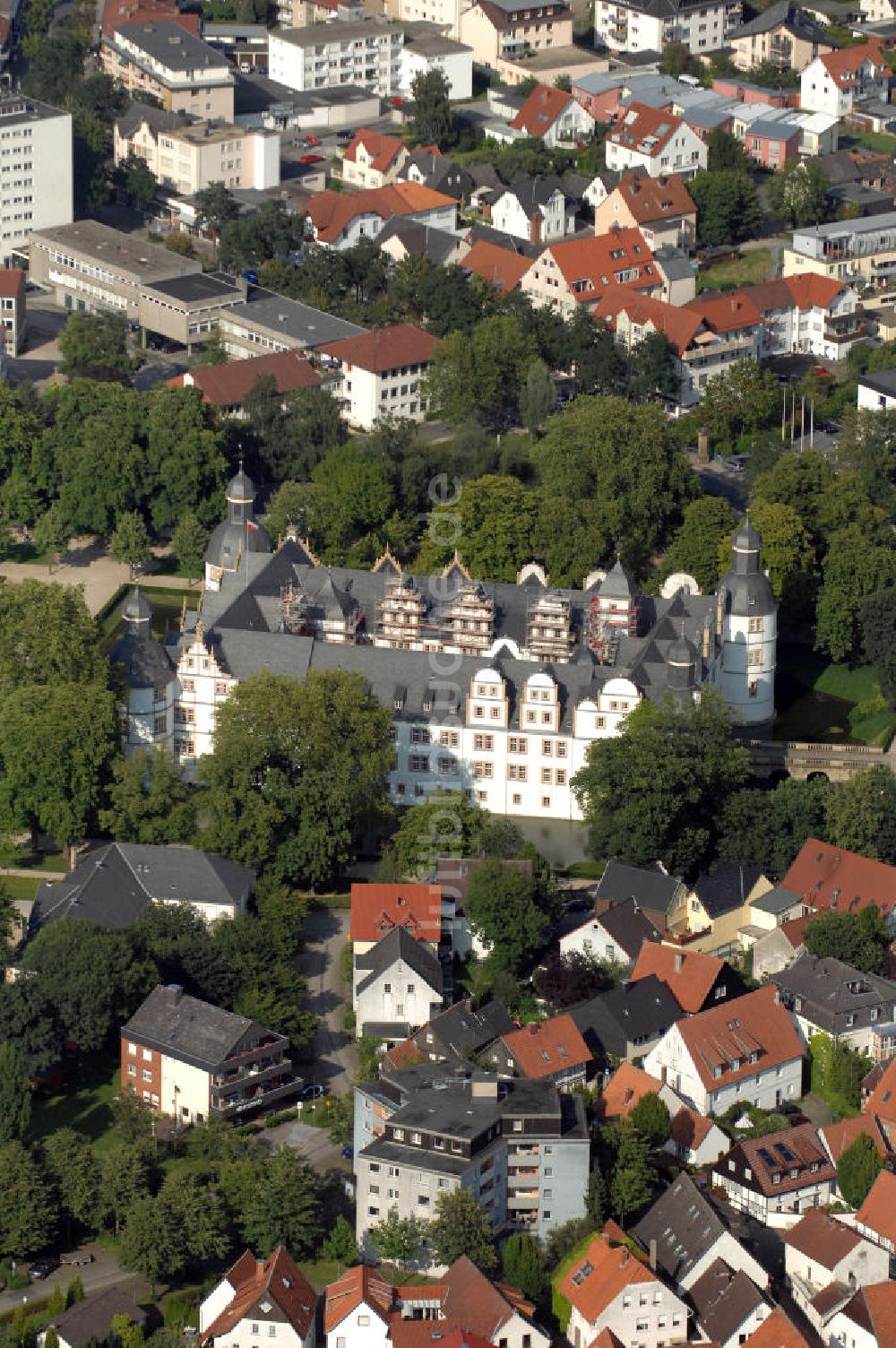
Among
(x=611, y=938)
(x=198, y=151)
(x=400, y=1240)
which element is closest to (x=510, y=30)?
(x=198, y=151)

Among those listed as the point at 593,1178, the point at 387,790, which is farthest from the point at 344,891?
the point at 593,1178

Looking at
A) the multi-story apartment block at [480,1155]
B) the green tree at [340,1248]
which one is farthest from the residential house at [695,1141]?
the green tree at [340,1248]

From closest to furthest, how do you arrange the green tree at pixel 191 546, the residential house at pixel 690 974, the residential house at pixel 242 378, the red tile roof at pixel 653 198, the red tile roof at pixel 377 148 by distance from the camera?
the residential house at pixel 690 974 → the green tree at pixel 191 546 → the residential house at pixel 242 378 → the red tile roof at pixel 653 198 → the red tile roof at pixel 377 148

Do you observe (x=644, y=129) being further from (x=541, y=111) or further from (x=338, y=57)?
(x=338, y=57)

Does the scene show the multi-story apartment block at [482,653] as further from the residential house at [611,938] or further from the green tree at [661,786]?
the residential house at [611,938]

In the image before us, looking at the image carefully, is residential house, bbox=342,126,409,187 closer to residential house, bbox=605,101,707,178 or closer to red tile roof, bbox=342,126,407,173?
red tile roof, bbox=342,126,407,173

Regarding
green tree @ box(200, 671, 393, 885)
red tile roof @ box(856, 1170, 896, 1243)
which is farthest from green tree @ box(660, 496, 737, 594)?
red tile roof @ box(856, 1170, 896, 1243)

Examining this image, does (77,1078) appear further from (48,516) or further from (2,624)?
(48,516)
